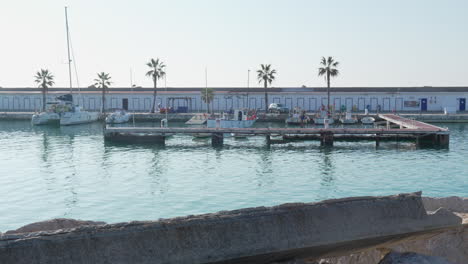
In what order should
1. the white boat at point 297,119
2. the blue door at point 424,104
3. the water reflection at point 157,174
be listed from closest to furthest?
the water reflection at point 157,174 → the white boat at point 297,119 → the blue door at point 424,104

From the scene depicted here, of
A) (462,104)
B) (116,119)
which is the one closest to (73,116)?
(116,119)

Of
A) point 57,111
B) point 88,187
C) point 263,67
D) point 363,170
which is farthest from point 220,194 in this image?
point 263,67

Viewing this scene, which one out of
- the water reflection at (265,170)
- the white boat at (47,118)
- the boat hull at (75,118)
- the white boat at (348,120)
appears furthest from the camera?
the boat hull at (75,118)

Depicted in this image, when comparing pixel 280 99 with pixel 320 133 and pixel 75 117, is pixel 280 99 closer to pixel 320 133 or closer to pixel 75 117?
pixel 75 117

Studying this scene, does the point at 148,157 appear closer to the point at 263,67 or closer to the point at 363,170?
the point at 363,170

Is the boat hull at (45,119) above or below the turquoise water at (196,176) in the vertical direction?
above

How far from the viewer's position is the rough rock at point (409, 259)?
24.0ft

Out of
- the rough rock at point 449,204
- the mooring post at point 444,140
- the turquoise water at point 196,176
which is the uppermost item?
the rough rock at point 449,204

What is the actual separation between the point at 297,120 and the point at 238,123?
16226 millimetres

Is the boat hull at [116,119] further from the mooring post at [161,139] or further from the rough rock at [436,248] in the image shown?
the rough rock at [436,248]

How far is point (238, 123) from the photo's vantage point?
59.1 meters

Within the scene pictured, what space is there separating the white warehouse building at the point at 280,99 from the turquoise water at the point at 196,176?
39.6 metres

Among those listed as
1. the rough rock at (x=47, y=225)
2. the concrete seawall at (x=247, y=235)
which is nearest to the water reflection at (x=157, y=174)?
the rough rock at (x=47, y=225)

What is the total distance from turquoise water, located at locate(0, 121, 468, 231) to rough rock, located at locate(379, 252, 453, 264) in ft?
48.3
